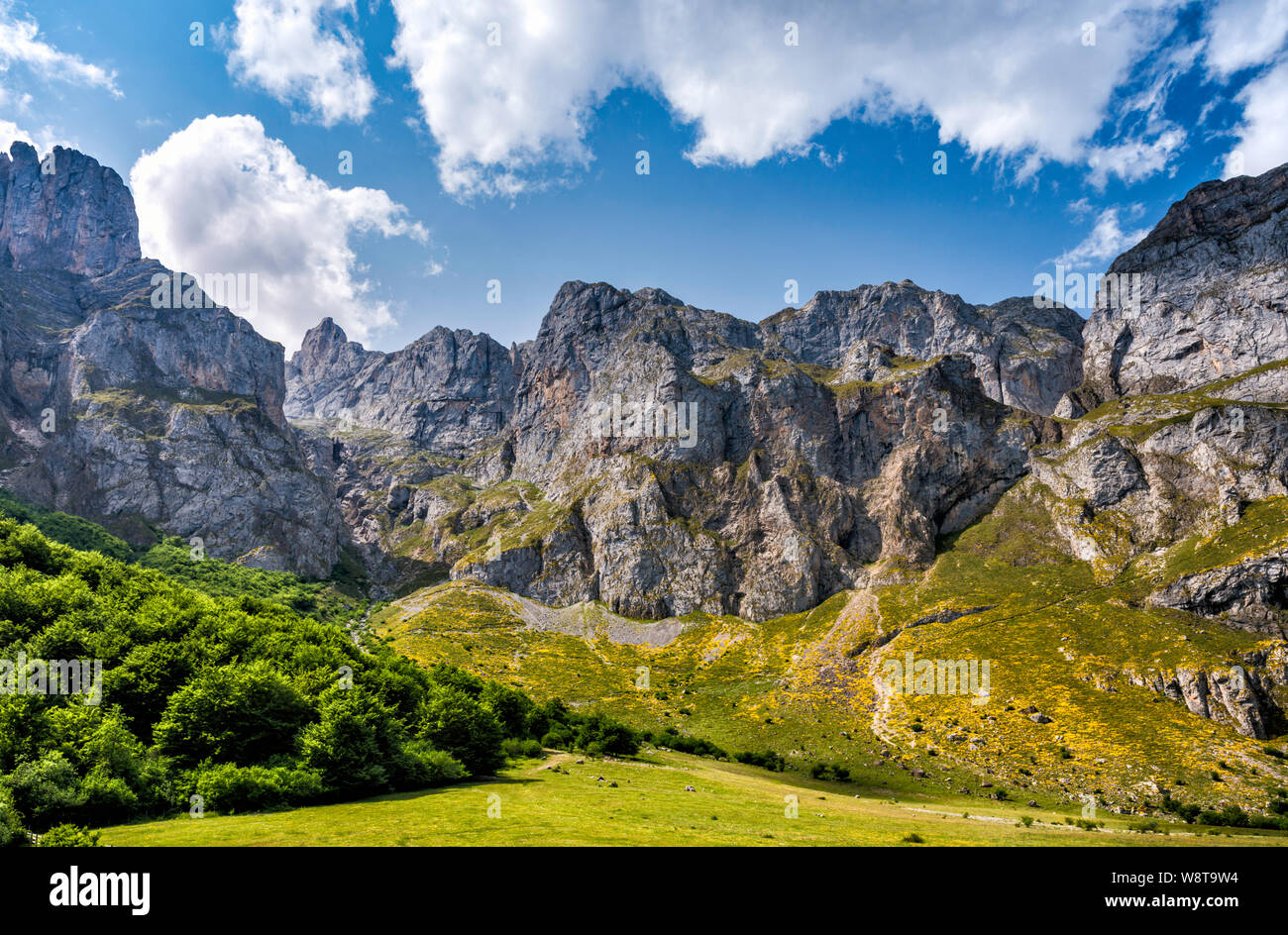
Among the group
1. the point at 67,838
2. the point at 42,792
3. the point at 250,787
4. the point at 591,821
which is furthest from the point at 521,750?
the point at 67,838

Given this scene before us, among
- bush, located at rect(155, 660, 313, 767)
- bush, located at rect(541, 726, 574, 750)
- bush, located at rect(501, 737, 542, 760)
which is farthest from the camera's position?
bush, located at rect(541, 726, 574, 750)

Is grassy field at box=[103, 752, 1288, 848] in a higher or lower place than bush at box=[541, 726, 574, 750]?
→ higher

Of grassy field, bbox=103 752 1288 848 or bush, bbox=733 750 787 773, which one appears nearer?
grassy field, bbox=103 752 1288 848

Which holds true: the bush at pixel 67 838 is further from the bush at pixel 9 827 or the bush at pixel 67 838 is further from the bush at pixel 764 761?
the bush at pixel 764 761

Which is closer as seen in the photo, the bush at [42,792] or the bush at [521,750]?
the bush at [42,792]

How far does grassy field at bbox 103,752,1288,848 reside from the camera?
94.9ft

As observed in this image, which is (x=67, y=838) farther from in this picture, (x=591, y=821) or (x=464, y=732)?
(x=464, y=732)

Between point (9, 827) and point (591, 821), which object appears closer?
point (9, 827)

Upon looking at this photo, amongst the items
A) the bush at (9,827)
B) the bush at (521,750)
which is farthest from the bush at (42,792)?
the bush at (521,750)

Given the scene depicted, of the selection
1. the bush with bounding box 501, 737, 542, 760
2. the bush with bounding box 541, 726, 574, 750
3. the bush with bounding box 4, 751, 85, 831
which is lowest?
the bush with bounding box 541, 726, 574, 750

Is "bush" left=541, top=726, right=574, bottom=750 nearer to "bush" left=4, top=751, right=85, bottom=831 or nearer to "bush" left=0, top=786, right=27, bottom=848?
"bush" left=4, top=751, right=85, bottom=831

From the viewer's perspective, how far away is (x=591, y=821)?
35.6 metres

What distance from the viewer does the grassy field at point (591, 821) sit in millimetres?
28938

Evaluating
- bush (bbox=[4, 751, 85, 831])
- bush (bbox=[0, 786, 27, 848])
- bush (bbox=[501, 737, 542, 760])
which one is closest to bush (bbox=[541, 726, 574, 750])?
bush (bbox=[501, 737, 542, 760])
